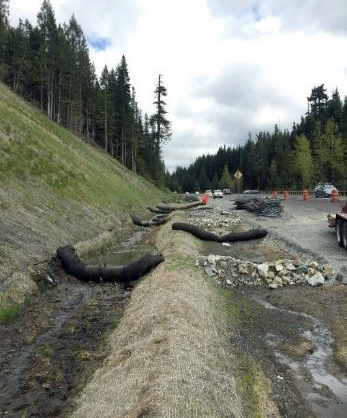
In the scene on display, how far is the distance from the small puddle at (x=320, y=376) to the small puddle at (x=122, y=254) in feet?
29.7

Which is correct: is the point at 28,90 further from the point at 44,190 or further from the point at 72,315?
the point at 72,315

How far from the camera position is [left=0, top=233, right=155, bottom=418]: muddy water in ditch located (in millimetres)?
6562

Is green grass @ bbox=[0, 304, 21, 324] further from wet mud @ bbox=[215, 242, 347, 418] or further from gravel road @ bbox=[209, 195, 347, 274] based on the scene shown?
gravel road @ bbox=[209, 195, 347, 274]

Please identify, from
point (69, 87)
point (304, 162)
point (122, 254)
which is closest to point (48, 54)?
point (69, 87)

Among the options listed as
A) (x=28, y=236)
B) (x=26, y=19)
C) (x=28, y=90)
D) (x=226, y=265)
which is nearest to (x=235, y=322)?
(x=226, y=265)

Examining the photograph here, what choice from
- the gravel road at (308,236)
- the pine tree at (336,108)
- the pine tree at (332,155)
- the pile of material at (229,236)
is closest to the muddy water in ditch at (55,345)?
the pile of material at (229,236)

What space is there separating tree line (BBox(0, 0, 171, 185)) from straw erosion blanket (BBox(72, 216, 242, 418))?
6219 cm

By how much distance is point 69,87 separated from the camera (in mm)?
70188

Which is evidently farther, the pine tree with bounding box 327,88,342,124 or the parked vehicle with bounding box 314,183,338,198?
the pine tree with bounding box 327,88,342,124

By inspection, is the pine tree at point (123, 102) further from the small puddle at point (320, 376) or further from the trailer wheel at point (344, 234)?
the small puddle at point (320, 376)

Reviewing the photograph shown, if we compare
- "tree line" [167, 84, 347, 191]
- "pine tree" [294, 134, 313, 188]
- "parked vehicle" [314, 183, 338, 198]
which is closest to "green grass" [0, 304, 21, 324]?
"parked vehicle" [314, 183, 338, 198]

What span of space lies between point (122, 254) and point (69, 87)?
5898 centimetres

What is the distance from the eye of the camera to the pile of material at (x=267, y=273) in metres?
12.2

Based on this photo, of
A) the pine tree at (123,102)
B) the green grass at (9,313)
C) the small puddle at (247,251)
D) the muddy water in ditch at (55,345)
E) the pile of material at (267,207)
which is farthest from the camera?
the pine tree at (123,102)
